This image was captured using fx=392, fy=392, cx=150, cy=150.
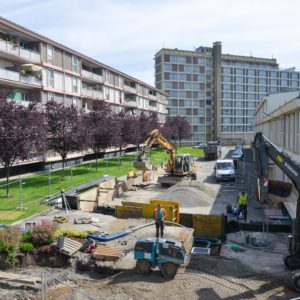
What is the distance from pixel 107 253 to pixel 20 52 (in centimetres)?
2890

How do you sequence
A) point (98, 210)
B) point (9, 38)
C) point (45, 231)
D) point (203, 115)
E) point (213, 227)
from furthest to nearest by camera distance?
point (203, 115) → point (9, 38) → point (98, 210) → point (213, 227) → point (45, 231)

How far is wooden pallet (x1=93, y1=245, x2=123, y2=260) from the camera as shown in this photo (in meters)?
16.4

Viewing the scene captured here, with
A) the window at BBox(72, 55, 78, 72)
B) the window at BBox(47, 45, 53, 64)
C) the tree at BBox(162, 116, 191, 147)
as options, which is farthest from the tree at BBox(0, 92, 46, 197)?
the tree at BBox(162, 116, 191, 147)

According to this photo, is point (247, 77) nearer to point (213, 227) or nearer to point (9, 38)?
point (9, 38)

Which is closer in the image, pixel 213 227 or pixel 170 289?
pixel 170 289

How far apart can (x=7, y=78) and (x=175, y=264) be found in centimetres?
2931

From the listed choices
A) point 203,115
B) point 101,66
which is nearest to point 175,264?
point 101,66

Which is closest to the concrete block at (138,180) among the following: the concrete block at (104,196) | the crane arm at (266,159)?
the concrete block at (104,196)

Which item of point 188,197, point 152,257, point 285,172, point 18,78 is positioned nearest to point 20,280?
point 152,257

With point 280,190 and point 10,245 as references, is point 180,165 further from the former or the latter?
point 10,245

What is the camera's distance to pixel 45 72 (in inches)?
1731

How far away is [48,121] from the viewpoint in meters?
35.3

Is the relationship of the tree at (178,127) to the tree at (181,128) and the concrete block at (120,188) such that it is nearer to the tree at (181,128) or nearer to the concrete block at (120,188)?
the tree at (181,128)

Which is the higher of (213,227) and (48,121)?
(48,121)
